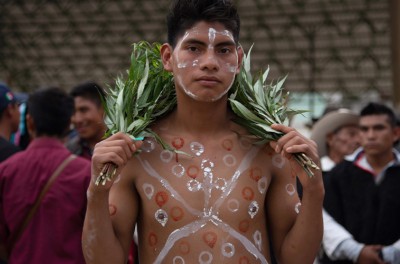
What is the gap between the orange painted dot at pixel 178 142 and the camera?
3908mm

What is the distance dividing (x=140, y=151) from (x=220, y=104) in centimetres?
41

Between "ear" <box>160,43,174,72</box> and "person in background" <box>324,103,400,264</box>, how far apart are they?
2.72m

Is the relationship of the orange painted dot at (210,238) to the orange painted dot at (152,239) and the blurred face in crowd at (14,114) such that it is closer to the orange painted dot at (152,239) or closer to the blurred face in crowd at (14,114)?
the orange painted dot at (152,239)

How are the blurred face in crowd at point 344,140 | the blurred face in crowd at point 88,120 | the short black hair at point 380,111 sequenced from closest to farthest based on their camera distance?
the short black hair at point 380,111, the blurred face in crowd at point 88,120, the blurred face in crowd at point 344,140

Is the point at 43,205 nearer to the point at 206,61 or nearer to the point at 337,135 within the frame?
the point at 206,61

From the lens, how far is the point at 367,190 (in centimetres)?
635

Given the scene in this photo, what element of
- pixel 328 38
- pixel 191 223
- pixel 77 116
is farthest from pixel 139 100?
pixel 328 38

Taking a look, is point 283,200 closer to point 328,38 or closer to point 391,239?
point 391,239

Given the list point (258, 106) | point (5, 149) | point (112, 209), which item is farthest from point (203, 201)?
point (5, 149)

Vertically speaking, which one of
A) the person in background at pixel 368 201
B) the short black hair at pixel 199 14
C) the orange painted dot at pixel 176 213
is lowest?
the person in background at pixel 368 201

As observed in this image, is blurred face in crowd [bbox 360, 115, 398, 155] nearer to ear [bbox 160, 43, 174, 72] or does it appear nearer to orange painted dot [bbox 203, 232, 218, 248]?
ear [bbox 160, 43, 174, 72]

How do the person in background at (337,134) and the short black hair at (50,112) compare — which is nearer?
the short black hair at (50,112)

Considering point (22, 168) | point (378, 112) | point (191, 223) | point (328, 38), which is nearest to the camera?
point (191, 223)

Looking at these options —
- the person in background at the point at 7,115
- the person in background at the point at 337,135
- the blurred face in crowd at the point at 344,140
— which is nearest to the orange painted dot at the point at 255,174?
the person in background at the point at 7,115
